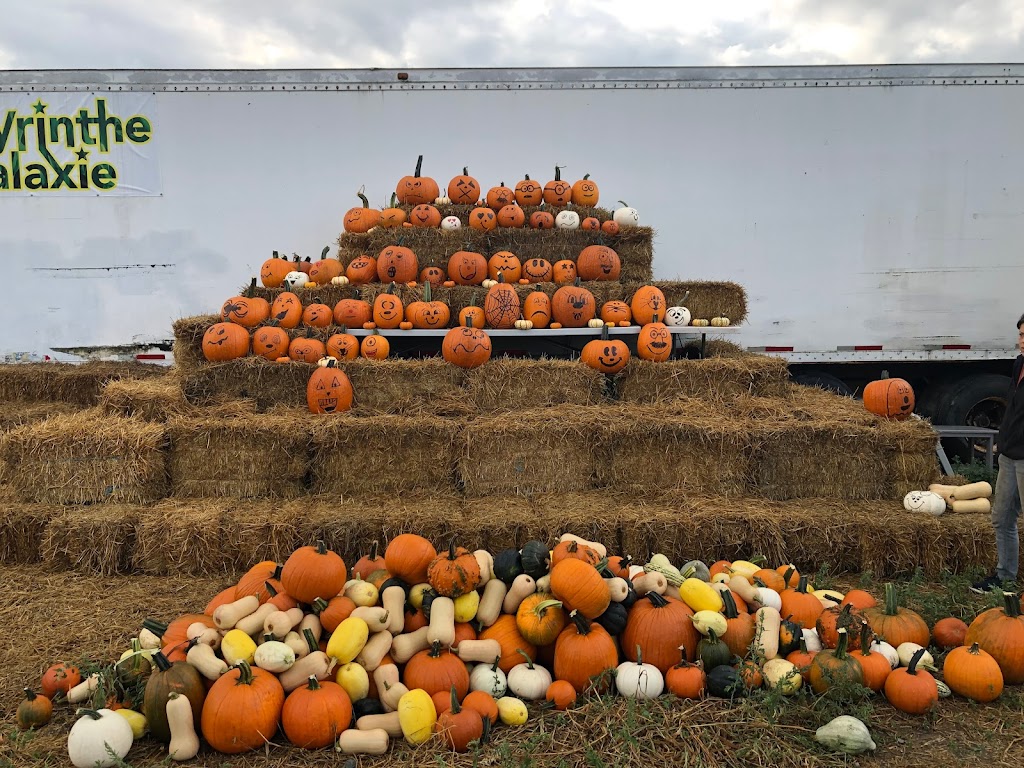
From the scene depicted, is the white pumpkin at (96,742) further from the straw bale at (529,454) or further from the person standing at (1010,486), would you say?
the person standing at (1010,486)

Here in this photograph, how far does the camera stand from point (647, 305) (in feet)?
18.1

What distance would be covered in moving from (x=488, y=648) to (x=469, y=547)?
1138 millimetres

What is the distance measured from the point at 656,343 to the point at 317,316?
9.41 ft

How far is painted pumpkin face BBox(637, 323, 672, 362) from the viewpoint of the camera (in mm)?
5152

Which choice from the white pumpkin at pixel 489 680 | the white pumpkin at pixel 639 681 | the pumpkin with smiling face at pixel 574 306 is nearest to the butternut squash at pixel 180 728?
the white pumpkin at pixel 489 680

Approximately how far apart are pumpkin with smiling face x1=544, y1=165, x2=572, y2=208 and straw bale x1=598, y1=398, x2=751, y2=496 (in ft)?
9.85

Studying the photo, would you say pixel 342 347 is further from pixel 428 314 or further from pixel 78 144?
pixel 78 144

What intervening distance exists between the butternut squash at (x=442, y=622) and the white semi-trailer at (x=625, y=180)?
15.7ft

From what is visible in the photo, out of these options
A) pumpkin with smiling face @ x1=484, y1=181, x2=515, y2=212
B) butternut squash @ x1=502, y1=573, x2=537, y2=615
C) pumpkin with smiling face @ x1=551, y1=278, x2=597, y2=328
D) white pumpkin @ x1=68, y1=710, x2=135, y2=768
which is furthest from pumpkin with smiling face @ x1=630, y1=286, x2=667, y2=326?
white pumpkin @ x1=68, y1=710, x2=135, y2=768

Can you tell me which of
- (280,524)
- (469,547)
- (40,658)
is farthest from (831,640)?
(40,658)

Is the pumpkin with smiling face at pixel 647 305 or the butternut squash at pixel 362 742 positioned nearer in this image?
the butternut squash at pixel 362 742

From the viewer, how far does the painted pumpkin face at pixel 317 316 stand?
18.0 ft

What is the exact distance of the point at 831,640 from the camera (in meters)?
2.74

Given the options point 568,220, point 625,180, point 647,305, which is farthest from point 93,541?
point 625,180
